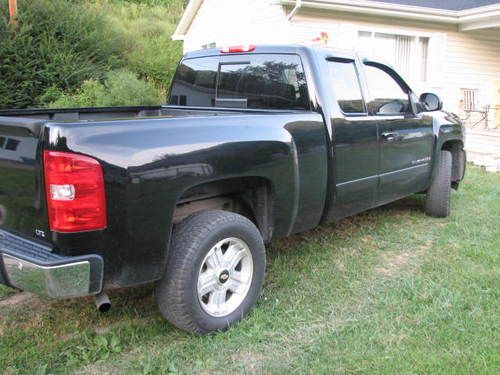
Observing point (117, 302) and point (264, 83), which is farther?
point (264, 83)

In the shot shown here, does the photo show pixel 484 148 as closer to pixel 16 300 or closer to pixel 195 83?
pixel 195 83

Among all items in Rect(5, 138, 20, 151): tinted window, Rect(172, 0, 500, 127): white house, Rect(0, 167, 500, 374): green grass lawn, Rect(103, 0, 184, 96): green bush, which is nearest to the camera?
Rect(5, 138, 20, 151): tinted window

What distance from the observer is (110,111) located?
4.56 m

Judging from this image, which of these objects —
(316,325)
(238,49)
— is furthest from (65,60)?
(316,325)

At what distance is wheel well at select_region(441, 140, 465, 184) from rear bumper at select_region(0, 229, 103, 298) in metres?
4.53

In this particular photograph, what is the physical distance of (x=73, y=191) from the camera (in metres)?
2.45

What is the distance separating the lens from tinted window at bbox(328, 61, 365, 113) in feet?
13.4

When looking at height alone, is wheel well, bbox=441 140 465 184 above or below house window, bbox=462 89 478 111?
below

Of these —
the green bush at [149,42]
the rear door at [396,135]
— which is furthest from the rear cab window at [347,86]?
the green bush at [149,42]

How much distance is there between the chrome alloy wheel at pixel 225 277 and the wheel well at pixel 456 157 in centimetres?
351

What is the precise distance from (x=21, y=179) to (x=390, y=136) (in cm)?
314

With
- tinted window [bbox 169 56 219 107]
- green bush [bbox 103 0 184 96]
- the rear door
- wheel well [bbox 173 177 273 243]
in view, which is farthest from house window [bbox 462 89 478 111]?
wheel well [bbox 173 177 273 243]

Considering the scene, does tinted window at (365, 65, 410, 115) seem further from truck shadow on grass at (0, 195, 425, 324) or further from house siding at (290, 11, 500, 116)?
house siding at (290, 11, 500, 116)

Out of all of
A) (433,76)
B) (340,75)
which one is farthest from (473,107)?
(340,75)
